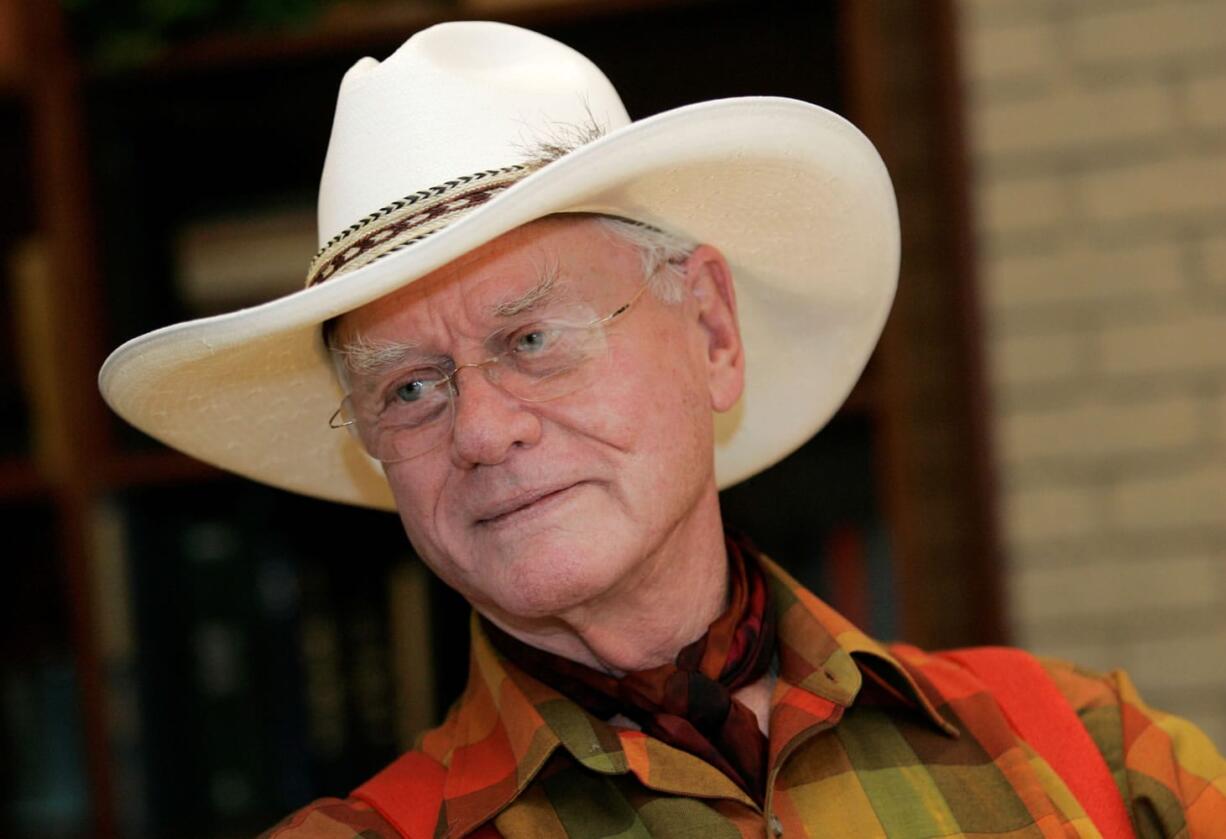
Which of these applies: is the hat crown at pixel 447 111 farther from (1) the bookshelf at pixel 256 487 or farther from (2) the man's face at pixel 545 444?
(1) the bookshelf at pixel 256 487

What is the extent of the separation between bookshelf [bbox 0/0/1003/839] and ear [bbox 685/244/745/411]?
2.71 ft

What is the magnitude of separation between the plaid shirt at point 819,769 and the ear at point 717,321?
0.24 meters

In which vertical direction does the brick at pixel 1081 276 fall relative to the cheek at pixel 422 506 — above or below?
below

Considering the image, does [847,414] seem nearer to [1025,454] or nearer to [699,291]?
[1025,454]

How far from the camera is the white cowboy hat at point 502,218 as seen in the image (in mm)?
1455

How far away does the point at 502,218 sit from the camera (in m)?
1.41

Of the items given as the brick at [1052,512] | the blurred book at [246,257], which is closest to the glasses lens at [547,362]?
the blurred book at [246,257]

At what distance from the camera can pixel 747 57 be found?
266 cm

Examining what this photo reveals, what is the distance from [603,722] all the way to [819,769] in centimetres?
20

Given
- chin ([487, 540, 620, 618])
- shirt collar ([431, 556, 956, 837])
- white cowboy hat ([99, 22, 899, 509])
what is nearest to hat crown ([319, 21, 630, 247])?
white cowboy hat ([99, 22, 899, 509])

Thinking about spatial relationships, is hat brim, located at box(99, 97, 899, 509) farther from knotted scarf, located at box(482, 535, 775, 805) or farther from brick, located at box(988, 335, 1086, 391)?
brick, located at box(988, 335, 1086, 391)

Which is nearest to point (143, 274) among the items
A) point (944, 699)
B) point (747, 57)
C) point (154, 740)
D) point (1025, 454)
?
point (154, 740)

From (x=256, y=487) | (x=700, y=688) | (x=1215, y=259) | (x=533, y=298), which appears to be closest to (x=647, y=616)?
(x=700, y=688)

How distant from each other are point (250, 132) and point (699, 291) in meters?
1.35
